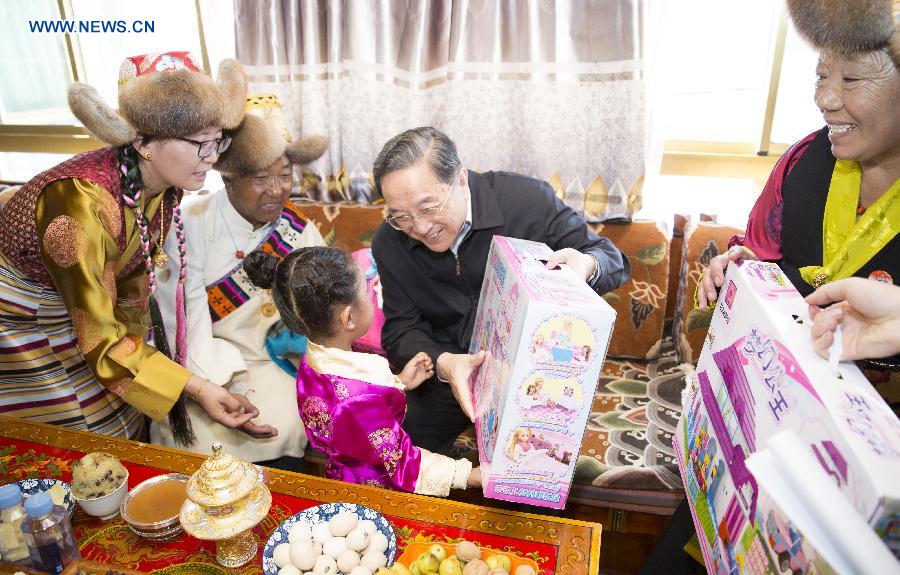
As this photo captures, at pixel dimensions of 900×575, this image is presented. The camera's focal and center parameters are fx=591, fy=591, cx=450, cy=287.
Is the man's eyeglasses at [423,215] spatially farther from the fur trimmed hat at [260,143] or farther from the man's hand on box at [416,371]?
the fur trimmed hat at [260,143]

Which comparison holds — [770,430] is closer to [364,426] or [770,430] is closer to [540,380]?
[540,380]

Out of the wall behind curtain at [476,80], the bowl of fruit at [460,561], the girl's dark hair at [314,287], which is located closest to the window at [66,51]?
the wall behind curtain at [476,80]

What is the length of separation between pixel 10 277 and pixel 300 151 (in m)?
0.95

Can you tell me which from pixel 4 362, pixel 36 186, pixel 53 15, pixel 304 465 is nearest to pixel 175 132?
pixel 36 186

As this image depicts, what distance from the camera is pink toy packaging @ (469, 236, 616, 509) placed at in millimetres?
985

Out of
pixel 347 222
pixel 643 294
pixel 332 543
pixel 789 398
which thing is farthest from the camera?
pixel 347 222

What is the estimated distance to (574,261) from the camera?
1.47 meters

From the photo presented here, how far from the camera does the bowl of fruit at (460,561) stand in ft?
3.54

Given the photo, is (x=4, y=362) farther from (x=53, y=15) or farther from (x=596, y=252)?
(x=53, y=15)

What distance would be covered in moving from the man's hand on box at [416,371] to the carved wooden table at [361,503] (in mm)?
400

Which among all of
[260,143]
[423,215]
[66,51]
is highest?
[66,51]

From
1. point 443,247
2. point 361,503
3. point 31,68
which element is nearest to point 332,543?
point 361,503

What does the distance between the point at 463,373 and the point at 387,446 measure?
0.86 ft

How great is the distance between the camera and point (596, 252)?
5.66 ft
